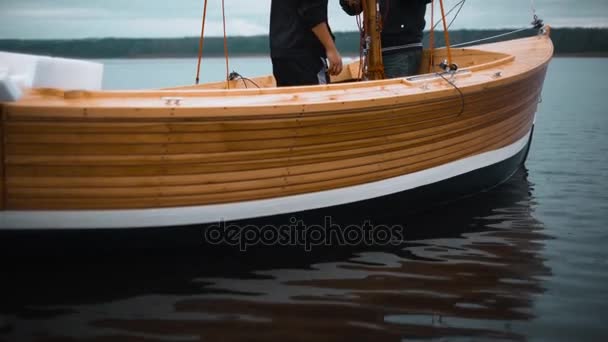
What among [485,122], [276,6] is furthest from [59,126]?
[485,122]

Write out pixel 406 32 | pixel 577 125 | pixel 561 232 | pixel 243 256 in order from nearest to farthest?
pixel 243 256
pixel 561 232
pixel 406 32
pixel 577 125

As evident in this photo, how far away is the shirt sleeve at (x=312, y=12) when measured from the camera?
15.5 feet

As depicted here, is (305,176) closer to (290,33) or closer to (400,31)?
(290,33)

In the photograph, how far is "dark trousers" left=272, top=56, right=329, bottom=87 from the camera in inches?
203

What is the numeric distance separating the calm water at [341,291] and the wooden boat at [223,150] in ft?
1.33

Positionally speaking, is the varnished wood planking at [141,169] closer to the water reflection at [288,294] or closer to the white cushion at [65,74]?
the white cushion at [65,74]

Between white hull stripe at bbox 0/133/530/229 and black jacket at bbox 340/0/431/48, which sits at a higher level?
black jacket at bbox 340/0/431/48

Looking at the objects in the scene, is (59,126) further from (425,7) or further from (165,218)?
(425,7)

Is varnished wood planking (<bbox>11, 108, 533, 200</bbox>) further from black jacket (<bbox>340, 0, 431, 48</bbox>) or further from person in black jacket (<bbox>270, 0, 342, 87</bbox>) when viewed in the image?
black jacket (<bbox>340, 0, 431, 48</bbox>)

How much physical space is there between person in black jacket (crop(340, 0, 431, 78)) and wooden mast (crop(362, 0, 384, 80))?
44 centimetres

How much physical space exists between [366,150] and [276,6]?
1.41 metres

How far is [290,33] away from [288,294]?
217 centimetres

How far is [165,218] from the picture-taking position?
13.6 feet

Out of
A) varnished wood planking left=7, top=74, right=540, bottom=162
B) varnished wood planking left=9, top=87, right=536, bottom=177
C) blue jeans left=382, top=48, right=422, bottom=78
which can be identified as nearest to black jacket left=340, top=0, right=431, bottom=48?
blue jeans left=382, top=48, right=422, bottom=78
